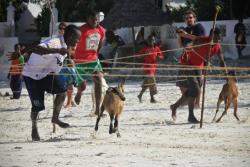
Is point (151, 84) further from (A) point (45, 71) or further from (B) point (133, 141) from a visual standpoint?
(B) point (133, 141)

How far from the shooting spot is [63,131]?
10.8 metres

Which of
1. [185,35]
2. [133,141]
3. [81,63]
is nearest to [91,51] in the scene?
[81,63]

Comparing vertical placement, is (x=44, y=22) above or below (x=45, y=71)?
above

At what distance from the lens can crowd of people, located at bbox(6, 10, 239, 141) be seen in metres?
9.82

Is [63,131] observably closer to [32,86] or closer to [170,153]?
[32,86]

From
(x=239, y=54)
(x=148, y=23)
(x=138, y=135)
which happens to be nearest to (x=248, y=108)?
(x=138, y=135)

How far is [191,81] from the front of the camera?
12.0 metres

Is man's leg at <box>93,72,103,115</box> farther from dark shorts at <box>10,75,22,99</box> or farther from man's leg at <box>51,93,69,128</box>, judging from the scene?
dark shorts at <box>10,75,22,99</box>

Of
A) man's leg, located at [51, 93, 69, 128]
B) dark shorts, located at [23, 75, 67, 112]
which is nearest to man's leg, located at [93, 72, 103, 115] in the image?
man's leg, located at [51, 93, 69, 128]

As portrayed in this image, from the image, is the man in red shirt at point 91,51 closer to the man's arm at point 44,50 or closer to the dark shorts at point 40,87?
the dark shorts at point 40,87

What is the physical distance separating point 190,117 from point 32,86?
2998 mm

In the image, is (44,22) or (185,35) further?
(44,22)

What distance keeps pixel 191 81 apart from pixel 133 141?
2827 mm

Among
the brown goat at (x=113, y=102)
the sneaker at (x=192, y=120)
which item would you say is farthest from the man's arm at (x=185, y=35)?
the brown goat at (x=113, y=102)
